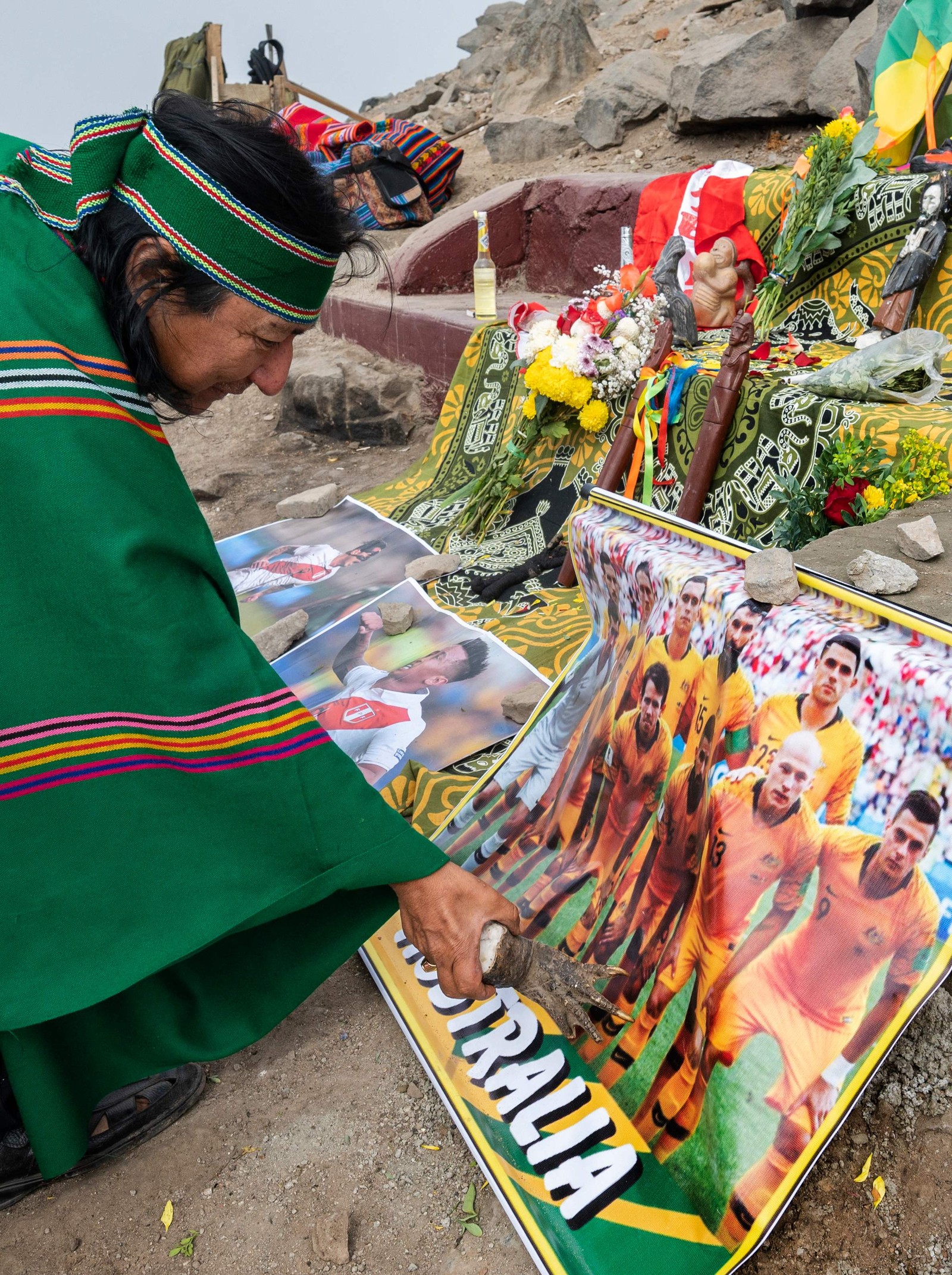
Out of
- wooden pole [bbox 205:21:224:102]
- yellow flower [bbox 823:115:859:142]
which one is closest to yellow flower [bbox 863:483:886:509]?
yellow flower [bbox 823:115:859:142]

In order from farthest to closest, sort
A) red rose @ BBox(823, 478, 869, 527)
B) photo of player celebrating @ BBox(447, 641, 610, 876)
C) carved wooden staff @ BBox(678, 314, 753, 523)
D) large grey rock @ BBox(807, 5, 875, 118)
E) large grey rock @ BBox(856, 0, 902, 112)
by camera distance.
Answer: large grey rock @ BBox(807, 5, 875, 118) < large grey rock @ BBox(856, 0, 902, 112) < carved wooden staff @ BBox(678, 314, 753, 523) < red rose @ BBox(823, 478, 869, 527) < photo of player celebrating @ BBox(447, 641, 610, 876)

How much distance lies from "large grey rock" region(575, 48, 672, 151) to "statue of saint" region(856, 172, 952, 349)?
188 inches

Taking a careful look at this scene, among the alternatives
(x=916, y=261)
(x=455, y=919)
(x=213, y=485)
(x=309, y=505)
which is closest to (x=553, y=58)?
(x=213, y=485)

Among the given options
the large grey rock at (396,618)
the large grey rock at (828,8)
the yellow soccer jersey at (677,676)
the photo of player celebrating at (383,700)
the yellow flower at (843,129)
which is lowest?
the photo of player celebrating at (383,700)

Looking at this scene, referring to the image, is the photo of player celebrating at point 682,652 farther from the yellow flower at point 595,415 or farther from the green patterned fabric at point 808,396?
the yellow flower at point 595,415

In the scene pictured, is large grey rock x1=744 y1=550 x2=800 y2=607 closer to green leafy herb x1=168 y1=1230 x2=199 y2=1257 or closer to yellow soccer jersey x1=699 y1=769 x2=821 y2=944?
yellow soccer jersey x1=699 y1=769 x2=821 y2=944

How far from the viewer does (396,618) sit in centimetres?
336

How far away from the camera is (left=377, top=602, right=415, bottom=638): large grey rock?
3367 millimetres

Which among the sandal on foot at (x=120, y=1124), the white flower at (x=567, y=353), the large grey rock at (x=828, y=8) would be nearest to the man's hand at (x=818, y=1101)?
the sandal on foot at (x=120, y=1124)

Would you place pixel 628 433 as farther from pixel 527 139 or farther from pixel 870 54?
pixel 527 139

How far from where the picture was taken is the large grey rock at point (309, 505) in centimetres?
471

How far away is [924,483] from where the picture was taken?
7.57 feet

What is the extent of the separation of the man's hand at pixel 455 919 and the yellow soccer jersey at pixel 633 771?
49 centimetres

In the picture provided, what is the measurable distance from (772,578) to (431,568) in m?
2.32
